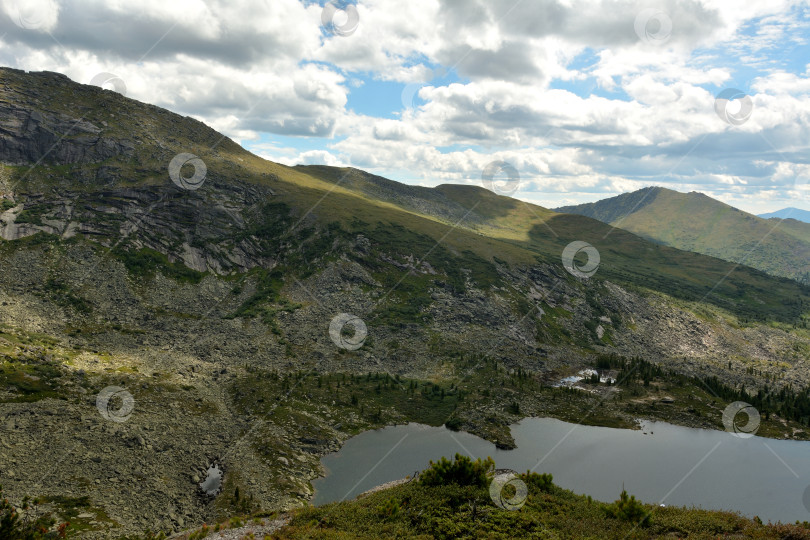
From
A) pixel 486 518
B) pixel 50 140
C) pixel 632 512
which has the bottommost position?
pixel 486 518

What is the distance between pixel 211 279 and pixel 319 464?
6480 cm

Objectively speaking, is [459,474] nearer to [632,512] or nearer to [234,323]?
[632,512]

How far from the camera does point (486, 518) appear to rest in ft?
84.0

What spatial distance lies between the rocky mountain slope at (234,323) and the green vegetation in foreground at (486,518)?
13.4 metres

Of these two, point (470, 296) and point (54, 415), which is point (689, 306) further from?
point (54, 415)

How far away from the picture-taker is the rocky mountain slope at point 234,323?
39750 mm

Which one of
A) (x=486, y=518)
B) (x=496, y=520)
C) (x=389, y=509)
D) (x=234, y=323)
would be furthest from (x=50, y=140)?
(x=496, y=520)

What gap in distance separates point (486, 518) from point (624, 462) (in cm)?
3258

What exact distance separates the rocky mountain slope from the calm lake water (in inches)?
128

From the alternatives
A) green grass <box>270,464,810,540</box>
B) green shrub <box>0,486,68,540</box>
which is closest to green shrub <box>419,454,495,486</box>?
green grass <box>270,464,810,540</box>

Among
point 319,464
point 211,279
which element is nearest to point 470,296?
point 211,279

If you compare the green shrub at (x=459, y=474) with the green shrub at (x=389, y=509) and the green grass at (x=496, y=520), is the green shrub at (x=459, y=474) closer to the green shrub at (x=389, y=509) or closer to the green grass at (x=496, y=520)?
the green grass at (x=496, y=520)

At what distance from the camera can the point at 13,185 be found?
322ft

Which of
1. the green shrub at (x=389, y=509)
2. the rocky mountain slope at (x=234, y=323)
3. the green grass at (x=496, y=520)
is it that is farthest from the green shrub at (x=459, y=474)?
the rocky mountain slope at (x=234, y=323)
